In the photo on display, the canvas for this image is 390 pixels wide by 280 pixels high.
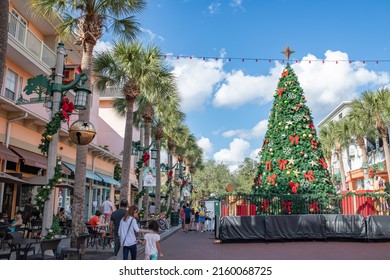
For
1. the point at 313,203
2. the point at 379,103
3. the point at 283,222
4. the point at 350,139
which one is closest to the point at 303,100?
the point at 313,203

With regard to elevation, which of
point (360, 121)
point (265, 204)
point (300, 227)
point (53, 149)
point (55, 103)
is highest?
point (360, 121)

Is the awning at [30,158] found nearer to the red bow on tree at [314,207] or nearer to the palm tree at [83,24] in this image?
the palm tree at [83,24]

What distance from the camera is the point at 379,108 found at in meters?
29.4

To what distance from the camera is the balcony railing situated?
1588cm

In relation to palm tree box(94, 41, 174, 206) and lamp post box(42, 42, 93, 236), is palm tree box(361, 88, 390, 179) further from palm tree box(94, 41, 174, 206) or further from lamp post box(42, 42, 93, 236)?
lamp post box(42, 42, 93, 236)

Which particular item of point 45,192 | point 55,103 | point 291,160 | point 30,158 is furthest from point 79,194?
point 291,160

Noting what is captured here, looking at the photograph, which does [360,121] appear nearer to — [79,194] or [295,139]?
[295,139]

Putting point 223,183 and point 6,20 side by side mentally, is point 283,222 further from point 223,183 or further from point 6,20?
point 223,183

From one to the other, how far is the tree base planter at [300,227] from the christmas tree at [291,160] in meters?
1.68

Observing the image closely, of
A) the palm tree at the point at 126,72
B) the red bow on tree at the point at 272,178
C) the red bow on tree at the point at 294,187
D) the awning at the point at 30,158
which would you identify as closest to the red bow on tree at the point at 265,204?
the red bow on tree at the point at 272,178

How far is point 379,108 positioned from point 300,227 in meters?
18.3

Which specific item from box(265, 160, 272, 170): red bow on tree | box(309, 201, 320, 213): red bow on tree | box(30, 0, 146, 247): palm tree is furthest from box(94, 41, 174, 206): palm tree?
box(309, 201, 320, 213): red bow on tree
